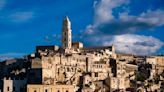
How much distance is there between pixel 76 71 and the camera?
8888 centimetres

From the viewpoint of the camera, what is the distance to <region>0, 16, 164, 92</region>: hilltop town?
81.4 metres

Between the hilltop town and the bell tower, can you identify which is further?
the bell tower

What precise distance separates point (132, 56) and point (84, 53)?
1526 cm

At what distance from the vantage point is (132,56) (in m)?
110

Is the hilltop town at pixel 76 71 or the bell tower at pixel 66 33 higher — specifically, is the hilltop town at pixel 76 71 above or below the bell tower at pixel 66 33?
below

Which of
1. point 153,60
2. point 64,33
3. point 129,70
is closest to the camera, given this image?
point 129,70

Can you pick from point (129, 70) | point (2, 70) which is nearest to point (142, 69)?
point (129, 70)

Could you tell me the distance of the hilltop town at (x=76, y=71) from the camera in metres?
81.4

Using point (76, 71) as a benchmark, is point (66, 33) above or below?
above

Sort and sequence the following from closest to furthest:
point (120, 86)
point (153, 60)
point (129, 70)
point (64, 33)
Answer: point (120, 86), point (129, 70), point (64, 33), point (153, 60)

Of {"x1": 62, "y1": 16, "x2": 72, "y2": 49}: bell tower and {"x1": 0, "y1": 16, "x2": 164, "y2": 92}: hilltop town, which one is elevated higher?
{"x1": 62, "y1": 16, "x2": 72, "y2": 49}: bell tower

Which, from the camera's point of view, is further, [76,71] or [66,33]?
[66,33]

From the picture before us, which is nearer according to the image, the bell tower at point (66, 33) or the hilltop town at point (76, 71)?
the hilltop town at point (76, 71)

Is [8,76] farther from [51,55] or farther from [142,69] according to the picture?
[142,69]
